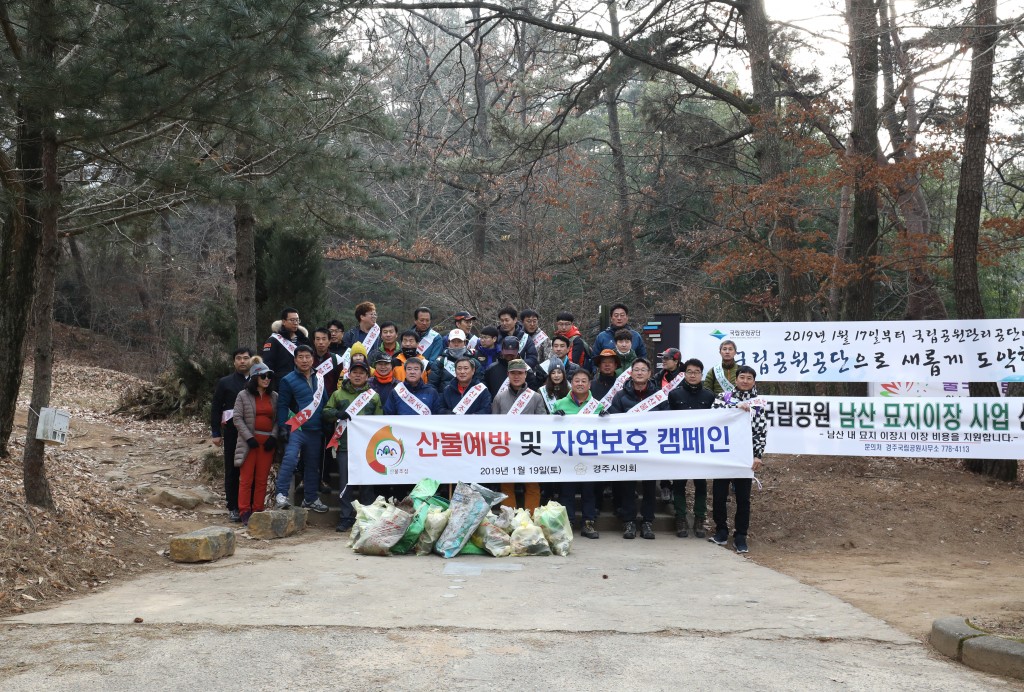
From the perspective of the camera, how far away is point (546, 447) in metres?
10.2

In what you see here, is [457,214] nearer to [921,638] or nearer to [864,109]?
[864,109]

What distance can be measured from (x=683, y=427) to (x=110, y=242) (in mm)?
6721

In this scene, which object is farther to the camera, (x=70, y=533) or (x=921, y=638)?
(x=70, y=533)

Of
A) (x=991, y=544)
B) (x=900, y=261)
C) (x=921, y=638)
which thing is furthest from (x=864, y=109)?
(x=921, y=638)

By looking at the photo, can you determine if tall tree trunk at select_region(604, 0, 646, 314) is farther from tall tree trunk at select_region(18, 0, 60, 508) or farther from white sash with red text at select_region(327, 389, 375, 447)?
tall tree trunk at select_region(18, 0, 60, 508)

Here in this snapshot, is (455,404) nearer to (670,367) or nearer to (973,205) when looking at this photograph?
(670,367)

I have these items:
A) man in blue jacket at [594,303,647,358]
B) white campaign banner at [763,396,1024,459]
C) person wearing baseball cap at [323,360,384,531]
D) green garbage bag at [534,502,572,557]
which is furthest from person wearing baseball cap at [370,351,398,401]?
white campaign banner at [763,396,1024,459]

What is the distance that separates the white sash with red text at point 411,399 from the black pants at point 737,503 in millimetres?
3339

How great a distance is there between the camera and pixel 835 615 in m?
6.75

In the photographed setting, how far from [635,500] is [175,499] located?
527cm

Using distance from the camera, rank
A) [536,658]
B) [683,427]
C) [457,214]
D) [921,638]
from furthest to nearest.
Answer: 1. [457,214]
2. [683,427]
3. [921,638]
4. [536,658]

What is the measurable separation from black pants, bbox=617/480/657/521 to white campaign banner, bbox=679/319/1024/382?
2.56m

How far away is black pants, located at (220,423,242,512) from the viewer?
10469mm

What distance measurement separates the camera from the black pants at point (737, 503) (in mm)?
10062
